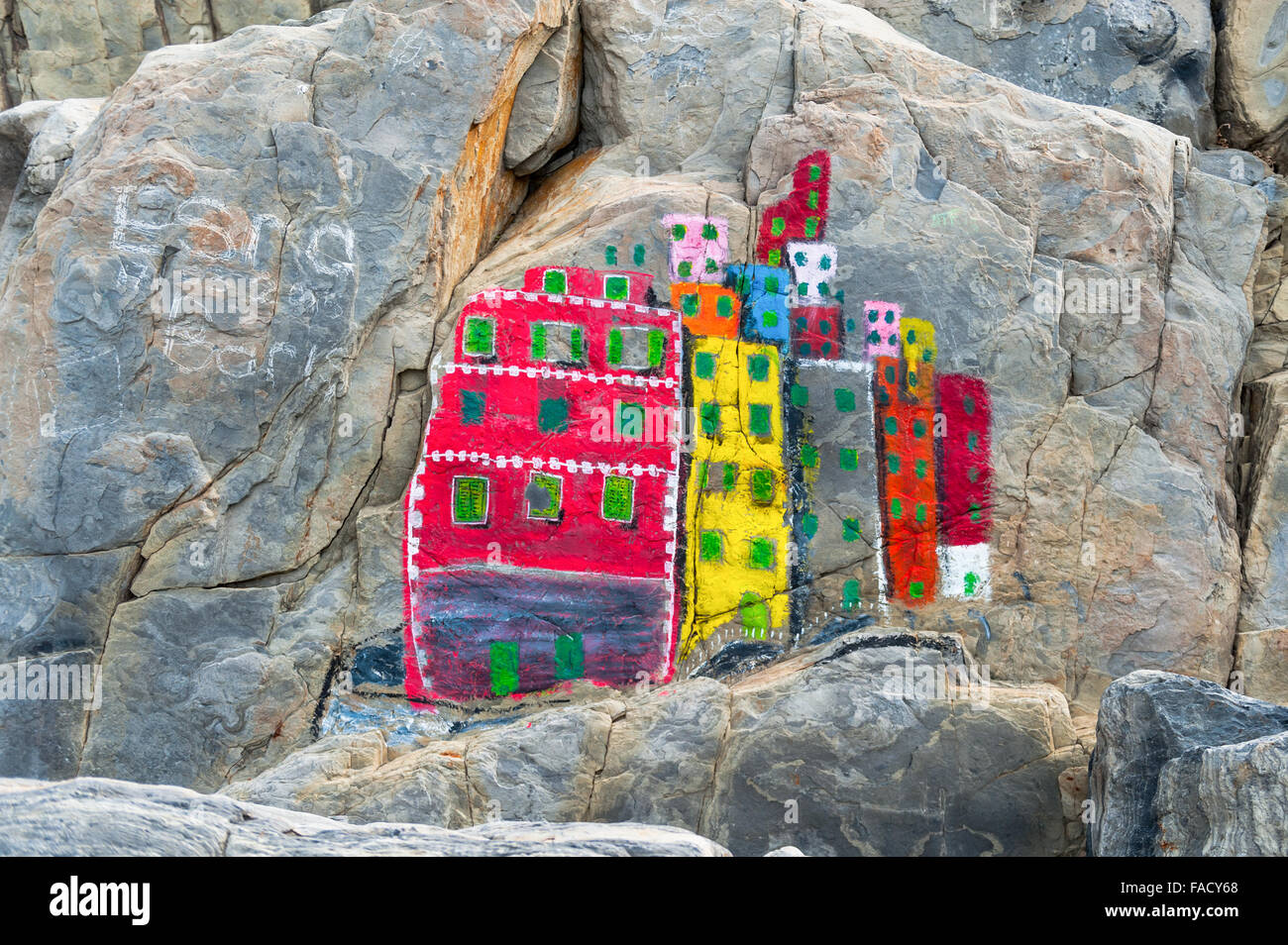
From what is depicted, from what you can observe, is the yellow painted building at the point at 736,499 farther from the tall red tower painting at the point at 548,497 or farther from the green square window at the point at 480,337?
the green square window at the point at 480,337

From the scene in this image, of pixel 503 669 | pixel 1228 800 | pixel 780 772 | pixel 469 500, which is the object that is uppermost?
pixel 469 500

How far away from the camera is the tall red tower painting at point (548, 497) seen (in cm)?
834

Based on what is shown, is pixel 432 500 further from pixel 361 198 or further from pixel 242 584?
pixel 361 198

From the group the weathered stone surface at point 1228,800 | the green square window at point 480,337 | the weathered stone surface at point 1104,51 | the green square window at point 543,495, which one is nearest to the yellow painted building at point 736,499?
the green square window at point 543,495

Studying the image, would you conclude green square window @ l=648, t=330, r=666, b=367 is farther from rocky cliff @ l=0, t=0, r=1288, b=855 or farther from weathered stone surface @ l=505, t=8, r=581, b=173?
weathered stone surface @ l=505, t=8, r=581, b=173

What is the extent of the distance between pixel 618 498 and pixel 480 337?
1.57 metres

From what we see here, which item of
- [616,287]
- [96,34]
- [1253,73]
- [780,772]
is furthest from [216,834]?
[96,34]

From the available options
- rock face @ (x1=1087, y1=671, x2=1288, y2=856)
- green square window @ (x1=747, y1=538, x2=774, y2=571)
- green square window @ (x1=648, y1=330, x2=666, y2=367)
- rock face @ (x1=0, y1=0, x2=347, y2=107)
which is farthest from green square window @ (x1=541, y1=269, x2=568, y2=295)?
rock face @ (x1=0, y1=0, x2=347, y2=107)

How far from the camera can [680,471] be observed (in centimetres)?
869

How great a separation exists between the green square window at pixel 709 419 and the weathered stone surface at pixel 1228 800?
3.81 m

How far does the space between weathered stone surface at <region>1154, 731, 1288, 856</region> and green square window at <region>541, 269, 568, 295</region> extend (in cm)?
513

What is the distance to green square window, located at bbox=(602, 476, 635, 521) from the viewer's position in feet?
28.0

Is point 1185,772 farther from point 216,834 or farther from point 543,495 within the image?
point 216,834

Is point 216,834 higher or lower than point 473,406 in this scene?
lower
